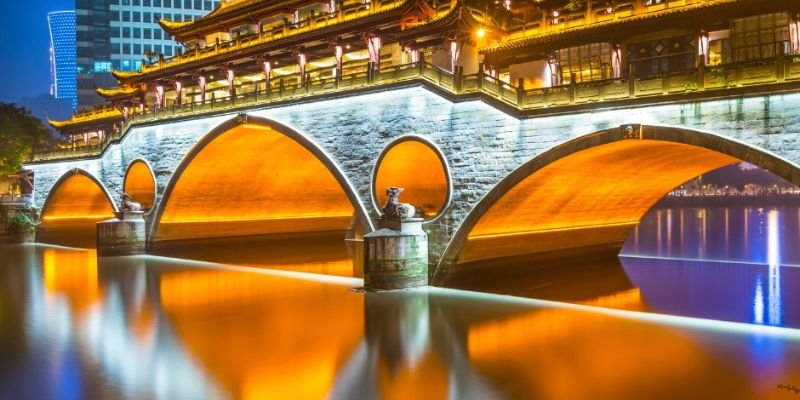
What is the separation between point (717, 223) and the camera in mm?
46812

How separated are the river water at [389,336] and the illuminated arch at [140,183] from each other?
7760 mm

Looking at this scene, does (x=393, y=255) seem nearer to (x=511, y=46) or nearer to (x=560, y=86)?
(x=560, y=86)

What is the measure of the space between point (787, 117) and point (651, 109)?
108 inches

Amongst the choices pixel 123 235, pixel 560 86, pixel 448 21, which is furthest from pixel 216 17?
pixel 560 86

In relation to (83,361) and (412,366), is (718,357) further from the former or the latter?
(83,361)

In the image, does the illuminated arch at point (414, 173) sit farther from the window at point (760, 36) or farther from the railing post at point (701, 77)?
the window at point (760, 36)

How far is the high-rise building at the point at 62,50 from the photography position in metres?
98.4

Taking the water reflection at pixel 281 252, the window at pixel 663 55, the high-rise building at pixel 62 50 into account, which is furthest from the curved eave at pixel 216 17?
the high-rise building at pixel 62 50

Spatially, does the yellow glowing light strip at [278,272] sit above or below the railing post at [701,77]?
below

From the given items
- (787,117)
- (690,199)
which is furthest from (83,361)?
(690,199)

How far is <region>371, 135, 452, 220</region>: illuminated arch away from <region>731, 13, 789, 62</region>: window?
27.2 feet

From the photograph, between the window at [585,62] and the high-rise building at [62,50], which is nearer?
the window at [585,62]

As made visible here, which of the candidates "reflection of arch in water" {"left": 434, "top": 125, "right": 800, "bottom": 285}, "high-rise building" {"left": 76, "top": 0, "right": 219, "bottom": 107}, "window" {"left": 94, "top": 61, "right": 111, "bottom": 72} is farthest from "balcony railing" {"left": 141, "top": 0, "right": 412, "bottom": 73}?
"window" {"left": 94, "top": 61, "right": 111, "bottom": 72}

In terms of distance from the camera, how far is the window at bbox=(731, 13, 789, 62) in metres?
16.3
